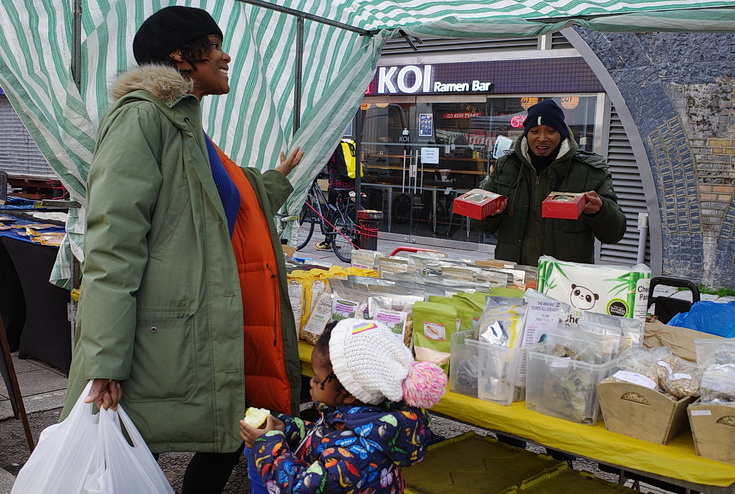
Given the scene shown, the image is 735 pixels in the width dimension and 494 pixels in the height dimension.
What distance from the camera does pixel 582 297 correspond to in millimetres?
2693

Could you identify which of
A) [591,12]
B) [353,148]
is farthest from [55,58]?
[353,148]

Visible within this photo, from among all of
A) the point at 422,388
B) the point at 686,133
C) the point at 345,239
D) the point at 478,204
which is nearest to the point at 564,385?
the point at 422,388

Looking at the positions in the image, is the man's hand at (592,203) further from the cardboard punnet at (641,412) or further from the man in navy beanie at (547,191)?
the cardboard punnet at (641,412)

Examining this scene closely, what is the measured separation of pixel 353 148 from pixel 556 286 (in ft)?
31.4

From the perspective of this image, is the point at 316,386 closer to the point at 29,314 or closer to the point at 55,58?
the point at 55,58

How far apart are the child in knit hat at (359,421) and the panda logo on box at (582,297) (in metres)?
0.97

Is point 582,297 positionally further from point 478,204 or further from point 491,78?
point 491,78

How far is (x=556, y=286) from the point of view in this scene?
2.77 meters

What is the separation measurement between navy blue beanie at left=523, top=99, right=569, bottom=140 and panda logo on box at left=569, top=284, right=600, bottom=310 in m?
1.34

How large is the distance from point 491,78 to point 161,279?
33.4ft

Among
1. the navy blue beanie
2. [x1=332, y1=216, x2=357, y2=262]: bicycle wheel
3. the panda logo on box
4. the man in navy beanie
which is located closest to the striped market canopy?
the navy blue beanie

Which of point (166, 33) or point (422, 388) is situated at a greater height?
point (166, 33)

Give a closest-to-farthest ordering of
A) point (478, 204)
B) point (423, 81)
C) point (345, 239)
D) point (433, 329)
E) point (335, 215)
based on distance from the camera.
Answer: point (433, 329) < point (478, 204) < point (345, 239) < point (335, 215) < point (423, 81)

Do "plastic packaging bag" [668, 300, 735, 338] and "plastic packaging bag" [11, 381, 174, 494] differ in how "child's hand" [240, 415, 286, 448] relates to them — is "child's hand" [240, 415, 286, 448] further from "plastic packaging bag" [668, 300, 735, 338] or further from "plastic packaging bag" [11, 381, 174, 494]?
"plastic packaging bag" [668, 300, 735, 338]
